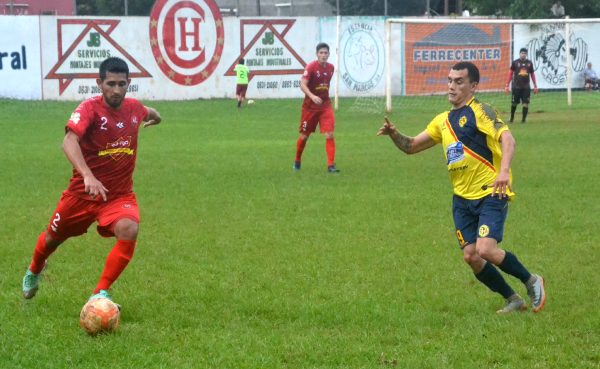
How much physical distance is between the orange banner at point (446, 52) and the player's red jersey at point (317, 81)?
1944 cm

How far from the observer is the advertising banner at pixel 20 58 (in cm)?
2616

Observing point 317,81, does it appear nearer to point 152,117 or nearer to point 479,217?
point 152,117

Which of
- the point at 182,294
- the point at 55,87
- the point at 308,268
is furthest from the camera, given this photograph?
the point at 55,87

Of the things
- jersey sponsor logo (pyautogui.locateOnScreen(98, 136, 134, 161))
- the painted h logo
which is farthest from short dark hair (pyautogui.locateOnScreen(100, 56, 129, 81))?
the painted h logo

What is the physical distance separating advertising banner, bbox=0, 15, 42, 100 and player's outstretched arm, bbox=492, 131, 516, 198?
24.0m

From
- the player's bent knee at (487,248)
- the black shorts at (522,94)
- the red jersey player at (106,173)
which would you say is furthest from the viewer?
the black shorts at (522,94)

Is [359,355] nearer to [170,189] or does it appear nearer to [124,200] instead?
[124,200]

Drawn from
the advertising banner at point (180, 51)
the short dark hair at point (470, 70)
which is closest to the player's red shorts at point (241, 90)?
the advertising banner at point (180, 51)

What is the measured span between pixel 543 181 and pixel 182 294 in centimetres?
739

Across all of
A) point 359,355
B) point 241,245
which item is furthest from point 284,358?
point 241,245

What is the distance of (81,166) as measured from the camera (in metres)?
5.29

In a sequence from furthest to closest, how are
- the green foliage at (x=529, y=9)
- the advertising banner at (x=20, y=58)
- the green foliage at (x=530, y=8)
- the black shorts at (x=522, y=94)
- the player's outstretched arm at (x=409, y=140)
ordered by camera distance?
the green foliage at (x=530, y=8) < the green foliage at (x=529, y=9) < the advertising banner at (x=20, y=58) < the black shorts at (x=522, y=94) < the player's outstretched arm at (x=409, y=140)

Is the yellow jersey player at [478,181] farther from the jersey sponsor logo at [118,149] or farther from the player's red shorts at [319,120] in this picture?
the player's red shorts at [319,120]

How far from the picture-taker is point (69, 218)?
5.69 m
